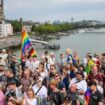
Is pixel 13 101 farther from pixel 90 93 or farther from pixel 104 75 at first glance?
pixel 104 75

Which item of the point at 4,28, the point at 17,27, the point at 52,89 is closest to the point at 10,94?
the point at 52,89

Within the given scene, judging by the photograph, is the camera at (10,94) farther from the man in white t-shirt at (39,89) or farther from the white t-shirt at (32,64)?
the white t-shirt at (32,64)

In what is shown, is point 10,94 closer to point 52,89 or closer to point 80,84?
point 52,89

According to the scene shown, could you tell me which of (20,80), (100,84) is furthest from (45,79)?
(100,84)

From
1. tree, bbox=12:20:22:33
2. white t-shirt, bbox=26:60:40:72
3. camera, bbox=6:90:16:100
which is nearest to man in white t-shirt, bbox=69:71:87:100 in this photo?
camera, bbox=6:90:16:100

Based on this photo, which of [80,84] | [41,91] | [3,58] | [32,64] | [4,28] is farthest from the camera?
[4,28]

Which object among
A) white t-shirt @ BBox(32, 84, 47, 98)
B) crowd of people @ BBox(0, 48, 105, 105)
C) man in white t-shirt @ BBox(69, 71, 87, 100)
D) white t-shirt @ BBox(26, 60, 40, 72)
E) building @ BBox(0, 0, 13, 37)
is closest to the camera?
crowd of people @ BBox(0, 48, 105, 105)

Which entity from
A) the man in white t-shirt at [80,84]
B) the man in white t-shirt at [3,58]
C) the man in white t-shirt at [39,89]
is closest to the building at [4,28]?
the man in white t-shirt at [3,58]

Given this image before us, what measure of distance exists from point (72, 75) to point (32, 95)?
217 cm

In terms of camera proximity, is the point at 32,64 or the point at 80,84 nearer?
the point at 80,84

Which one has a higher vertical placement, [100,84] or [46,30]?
[100,84]

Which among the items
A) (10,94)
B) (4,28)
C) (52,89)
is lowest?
(4,28)

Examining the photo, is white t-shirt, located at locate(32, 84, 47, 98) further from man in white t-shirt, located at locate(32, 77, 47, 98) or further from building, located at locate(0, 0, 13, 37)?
building, located at locate(0, 0, 13, 37)

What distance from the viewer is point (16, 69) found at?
46.3ft
